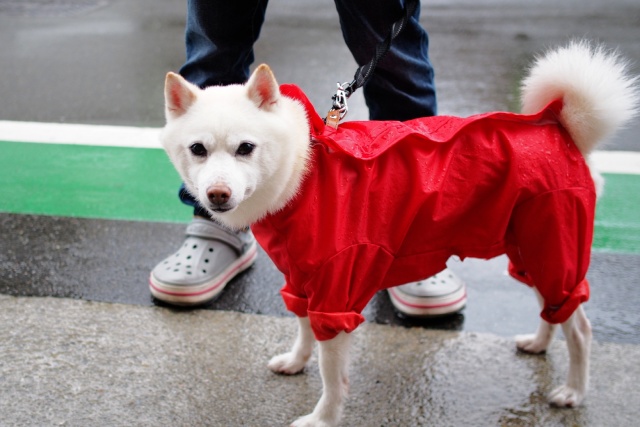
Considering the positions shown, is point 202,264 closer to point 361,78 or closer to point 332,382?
point 332,382

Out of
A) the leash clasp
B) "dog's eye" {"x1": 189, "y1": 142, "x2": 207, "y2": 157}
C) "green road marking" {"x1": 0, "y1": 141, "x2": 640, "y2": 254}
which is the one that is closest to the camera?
"dog's eye" {"x1": 189, "y1": 142, "x2": 207, "y2": 157}

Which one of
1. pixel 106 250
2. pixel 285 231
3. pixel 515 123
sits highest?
pixel 515 123

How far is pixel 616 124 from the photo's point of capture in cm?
220

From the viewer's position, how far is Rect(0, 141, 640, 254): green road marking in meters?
3.61

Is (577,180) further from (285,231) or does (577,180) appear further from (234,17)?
(234,17)

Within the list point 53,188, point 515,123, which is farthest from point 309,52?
point 515,123

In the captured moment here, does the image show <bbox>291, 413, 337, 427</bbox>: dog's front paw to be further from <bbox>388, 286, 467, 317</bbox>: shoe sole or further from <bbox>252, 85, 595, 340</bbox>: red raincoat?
<bbox>388, 286, 467, 317</bbox>: shoe sole

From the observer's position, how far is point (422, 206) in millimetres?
2104

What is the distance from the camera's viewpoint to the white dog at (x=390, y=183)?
2010 mm

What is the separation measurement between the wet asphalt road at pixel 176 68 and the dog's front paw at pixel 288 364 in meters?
0.38

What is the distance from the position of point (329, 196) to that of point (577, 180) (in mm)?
755

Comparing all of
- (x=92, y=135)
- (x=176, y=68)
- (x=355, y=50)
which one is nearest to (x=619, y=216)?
(x=355, y=50)

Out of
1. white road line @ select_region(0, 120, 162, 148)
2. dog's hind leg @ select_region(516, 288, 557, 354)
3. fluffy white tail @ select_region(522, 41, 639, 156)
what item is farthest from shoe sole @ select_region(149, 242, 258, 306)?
white road line @ select_region(0, 120, 162, 148)

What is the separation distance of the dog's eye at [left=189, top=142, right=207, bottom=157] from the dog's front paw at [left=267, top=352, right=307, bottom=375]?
0.86 m
